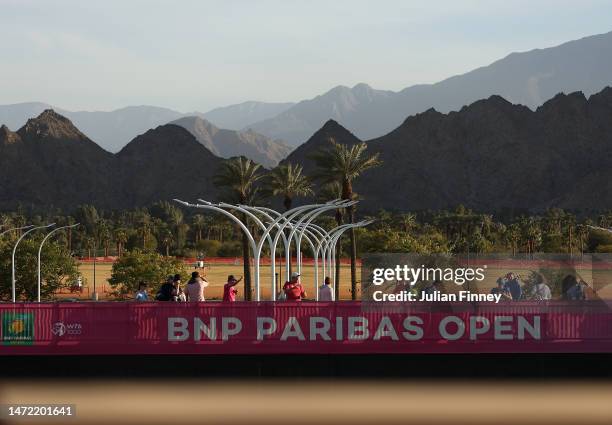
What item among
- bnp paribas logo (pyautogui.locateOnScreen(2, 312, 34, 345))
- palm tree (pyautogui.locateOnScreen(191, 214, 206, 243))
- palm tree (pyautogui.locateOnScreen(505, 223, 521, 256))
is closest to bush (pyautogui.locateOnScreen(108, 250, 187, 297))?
bnp paribas logo (pyautogui.locateOnScreen(2, 312, 34, 345))

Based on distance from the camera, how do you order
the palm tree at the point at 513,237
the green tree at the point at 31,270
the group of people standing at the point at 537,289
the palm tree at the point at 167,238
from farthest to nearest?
the palm tree at the point at 167,238, the palm tree at the point at 513,237, the green tree at the point at 31,270, the group of people standing at the point at 537,289

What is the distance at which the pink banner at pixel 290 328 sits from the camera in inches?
777

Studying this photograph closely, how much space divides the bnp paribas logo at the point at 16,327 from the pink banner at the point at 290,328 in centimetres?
2

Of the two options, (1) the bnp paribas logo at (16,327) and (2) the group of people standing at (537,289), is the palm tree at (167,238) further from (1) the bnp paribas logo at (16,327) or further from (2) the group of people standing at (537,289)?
(2) the group of people standing at (537,289)

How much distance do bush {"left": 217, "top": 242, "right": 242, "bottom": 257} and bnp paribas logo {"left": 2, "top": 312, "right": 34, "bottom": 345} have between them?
112 meters

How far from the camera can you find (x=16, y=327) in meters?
19.9

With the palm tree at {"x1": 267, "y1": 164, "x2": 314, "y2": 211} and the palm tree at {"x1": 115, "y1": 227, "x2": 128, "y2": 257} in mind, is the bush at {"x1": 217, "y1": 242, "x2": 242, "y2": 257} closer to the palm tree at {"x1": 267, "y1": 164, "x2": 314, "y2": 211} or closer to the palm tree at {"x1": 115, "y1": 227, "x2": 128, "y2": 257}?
the palm tree at {"x1": 115, "y1": 227, "x2": 128, "y2": 257}

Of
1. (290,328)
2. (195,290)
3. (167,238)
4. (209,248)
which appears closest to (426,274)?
(290,328)

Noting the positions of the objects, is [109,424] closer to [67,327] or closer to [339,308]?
[67,327]

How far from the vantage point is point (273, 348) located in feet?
65.1

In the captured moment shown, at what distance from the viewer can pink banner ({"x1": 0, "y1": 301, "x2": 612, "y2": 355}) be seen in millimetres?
19734

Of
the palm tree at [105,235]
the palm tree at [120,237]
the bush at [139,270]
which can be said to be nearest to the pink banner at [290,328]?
the bush at [139,270]

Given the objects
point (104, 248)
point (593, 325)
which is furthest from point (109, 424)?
point (104, 248)

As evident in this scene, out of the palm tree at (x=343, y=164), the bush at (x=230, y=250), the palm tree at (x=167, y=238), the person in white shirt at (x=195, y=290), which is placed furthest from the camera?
the palm tree at (x=167, y=238)
